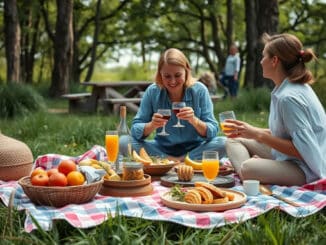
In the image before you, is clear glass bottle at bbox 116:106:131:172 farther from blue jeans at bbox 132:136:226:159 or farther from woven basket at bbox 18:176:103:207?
blue jeans at bbox 132:136:226:159

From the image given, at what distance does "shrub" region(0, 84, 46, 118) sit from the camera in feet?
32.0

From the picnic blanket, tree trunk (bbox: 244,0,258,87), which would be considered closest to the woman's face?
the picnic blanket

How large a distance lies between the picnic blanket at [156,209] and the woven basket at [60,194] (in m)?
0.04

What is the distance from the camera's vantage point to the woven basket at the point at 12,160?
14.1 ft

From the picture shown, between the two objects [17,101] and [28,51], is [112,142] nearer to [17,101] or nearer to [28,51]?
[17,101]

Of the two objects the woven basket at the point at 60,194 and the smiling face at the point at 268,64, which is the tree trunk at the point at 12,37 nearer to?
the smiling face at the point at 268,64

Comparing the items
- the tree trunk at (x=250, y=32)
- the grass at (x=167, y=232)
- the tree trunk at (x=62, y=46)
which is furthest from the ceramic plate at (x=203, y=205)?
the tree trunk at (x=250, y=32)

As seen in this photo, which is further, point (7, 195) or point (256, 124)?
point (256, 124)

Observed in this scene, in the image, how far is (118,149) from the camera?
4.05 meters

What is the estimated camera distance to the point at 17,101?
32.6 ft

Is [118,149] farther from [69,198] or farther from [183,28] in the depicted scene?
[183,28]

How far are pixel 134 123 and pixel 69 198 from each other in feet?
5.60

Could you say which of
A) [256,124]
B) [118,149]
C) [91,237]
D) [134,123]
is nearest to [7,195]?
[118,149]

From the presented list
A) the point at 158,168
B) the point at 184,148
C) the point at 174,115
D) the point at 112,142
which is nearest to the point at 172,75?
the point at 174,115
